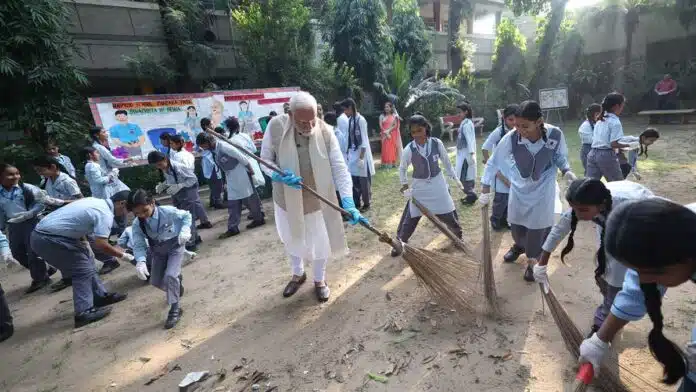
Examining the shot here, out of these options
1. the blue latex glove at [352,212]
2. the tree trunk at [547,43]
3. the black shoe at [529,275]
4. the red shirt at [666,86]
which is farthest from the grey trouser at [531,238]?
the red shirt at [666,86]

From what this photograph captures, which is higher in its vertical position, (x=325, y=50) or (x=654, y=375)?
(x=325, y=50)

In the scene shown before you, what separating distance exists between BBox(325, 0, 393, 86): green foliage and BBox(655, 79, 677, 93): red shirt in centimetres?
1031

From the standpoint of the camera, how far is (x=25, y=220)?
4.51m

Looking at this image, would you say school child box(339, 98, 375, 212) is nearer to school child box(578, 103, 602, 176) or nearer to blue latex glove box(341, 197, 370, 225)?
blue latex glove box(341, 197, 370, 225)

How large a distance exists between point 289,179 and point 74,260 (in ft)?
8.06

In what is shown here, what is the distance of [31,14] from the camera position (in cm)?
686

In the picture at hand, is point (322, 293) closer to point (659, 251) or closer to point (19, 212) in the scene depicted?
point (659, 251)

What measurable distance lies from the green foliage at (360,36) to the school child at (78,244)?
9.84m

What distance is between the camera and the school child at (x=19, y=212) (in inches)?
169

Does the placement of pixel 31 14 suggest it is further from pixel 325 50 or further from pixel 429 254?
pixel 429 254

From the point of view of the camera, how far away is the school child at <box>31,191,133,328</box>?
361 centimetres

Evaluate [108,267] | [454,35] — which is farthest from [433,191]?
[454,35]

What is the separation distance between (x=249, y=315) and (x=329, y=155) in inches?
67.8

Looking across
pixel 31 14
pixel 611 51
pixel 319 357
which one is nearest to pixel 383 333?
pixel 319 357
